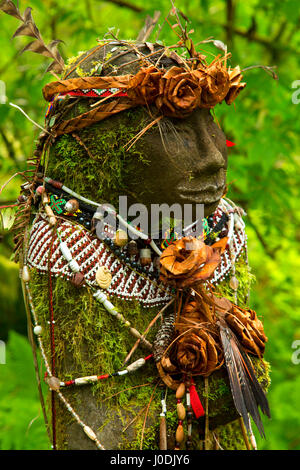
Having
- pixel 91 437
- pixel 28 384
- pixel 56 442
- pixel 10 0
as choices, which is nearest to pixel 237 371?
pixel 91 437

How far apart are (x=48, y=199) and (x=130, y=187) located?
245mm

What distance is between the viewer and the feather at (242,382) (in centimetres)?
128

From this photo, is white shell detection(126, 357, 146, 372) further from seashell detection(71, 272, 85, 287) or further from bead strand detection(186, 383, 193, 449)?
seashell detection(71, 272, 85, 287)

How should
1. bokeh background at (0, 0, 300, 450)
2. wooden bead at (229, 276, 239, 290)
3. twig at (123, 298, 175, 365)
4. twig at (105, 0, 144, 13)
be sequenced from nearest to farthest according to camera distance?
twig at (123, 298, 175, 365), wooden bead at (229, 276, 239, 290), bokeh background at (0, 0, 300, 450), twig at (105, 0, 144, 13)

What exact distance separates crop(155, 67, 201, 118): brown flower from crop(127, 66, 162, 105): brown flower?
0.02 m

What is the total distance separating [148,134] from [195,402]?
72cm

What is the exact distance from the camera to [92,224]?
1.38 metres

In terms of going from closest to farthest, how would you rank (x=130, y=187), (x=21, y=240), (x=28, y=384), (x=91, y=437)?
(x=91, y=437) < (x=130, y=187) < (x=21, y=240) < (x=28, y=384)

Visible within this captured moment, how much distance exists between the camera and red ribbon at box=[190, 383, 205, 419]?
132cm

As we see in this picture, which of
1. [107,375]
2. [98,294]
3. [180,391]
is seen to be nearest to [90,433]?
[107,375]

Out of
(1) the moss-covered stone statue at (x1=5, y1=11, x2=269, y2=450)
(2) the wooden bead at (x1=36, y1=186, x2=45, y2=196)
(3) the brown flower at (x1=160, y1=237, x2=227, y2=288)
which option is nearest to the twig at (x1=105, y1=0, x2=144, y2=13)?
(1) the moss-covered stone statue at (x1=5, y1=11, x2=269, y2=450)

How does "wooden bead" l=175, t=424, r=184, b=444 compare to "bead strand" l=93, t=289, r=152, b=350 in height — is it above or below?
below
